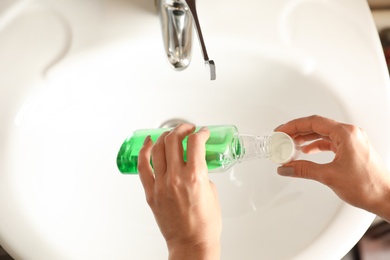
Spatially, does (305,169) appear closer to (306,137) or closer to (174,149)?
(306,137)

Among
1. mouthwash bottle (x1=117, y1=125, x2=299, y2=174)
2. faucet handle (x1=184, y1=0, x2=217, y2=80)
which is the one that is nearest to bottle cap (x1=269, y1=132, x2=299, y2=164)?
mouthwash bottle (x1=117, y1=125, x2=299, y2=174)

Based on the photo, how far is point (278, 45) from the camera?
0.64 meters

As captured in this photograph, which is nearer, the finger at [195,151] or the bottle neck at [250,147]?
the finger at [195,151]

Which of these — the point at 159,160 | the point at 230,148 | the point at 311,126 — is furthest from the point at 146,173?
the point at 311,126

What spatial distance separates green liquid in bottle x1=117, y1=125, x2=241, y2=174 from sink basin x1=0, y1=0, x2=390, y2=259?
0.10 meters

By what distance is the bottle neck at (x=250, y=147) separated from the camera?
0.55 m

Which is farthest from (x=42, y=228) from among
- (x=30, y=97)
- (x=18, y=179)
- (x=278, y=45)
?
(x=278, y=45)

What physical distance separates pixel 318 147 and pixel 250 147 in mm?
103

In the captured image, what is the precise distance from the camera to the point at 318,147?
0.61 meters

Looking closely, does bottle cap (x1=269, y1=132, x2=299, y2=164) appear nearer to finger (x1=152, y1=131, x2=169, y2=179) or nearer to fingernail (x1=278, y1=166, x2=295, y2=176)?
fingernail (x1=278, y1=166, x2=295, y2=176)

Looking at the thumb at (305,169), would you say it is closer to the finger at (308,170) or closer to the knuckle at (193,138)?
the finger at (308,170)

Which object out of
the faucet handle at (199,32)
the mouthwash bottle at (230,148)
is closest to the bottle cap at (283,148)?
the mouthwash bottle at (230,148)

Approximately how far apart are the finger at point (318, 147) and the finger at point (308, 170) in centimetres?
7

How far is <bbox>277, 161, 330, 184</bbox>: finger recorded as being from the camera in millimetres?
523
